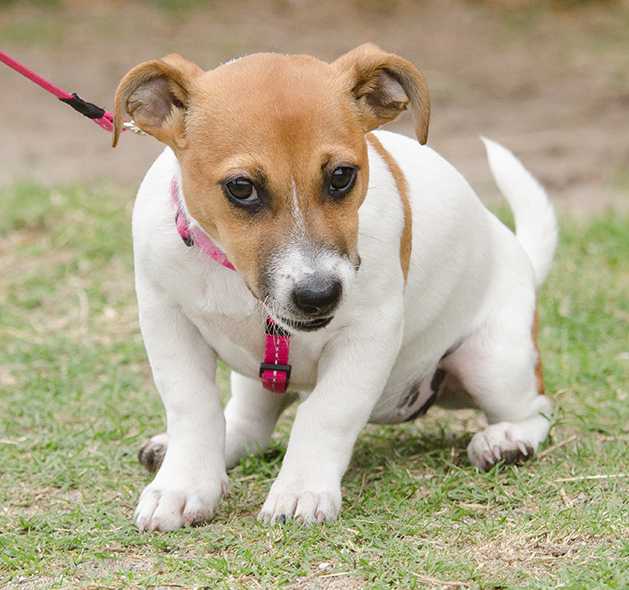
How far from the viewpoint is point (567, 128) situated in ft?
33.4

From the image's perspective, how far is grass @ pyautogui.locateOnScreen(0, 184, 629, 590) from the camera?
300cm

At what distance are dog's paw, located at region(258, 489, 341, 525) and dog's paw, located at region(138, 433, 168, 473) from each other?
0.70 m

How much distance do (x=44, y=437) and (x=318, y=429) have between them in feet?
5.19

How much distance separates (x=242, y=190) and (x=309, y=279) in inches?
14.3

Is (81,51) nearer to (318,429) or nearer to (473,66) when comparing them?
(473,66)

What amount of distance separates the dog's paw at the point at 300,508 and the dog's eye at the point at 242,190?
1050 mm

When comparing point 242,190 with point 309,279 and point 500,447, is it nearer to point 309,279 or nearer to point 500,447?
point 309,279

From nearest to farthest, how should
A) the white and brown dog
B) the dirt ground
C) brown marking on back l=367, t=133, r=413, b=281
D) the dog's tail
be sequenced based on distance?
1. the white and brown dog
2. brown marking on back l=367, t=133, r=413, b=281
3. the dog's tail
4. the dirt ground

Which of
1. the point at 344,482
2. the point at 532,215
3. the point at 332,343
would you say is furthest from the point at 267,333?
the point at 532,215

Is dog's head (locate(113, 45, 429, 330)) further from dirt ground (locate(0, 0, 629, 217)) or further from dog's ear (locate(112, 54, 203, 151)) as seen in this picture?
dirt ground (locate(0, 0, 629, 217))

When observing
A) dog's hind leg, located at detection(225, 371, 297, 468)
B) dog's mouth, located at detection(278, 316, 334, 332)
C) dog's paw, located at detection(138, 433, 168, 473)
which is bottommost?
dog's paw, located at detection(138, 433, 168, 473)

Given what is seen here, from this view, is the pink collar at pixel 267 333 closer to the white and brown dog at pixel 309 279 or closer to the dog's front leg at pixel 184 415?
the white and brown dog at pixel 309 279

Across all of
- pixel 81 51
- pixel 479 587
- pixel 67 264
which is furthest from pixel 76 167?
pixel 479 587

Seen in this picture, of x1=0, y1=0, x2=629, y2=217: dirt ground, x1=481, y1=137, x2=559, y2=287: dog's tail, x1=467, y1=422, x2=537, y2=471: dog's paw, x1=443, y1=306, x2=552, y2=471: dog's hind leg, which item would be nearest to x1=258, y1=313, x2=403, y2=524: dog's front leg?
x1=467, y1=422, x2=537, y2=471: dog's paw
